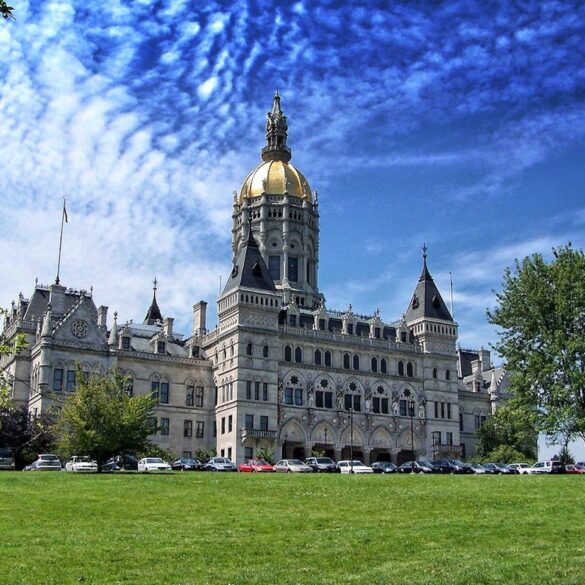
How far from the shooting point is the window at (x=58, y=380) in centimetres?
8338

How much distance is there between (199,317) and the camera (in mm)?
101688

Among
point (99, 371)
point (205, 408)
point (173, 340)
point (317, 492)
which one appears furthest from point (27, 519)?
point (173, 340)

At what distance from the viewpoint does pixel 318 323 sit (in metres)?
95.2

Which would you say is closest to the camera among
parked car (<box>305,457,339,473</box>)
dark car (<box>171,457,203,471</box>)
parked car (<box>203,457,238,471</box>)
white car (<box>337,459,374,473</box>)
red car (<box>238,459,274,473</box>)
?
white car (<box>337,459,374,473</box>)

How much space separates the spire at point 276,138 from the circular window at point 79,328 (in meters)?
40.4

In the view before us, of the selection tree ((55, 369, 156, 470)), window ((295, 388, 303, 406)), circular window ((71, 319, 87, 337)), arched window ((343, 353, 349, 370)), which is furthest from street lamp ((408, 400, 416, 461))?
tree ((55, 369, 156, 470))

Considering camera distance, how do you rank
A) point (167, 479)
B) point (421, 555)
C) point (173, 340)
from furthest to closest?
point (173, 340), point (167, 479), point (421, 555)

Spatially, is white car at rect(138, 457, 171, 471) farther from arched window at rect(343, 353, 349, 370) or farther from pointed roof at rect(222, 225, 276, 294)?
arched window at rect(343, 353, 349, 370)

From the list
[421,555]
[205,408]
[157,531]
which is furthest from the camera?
[205,408]

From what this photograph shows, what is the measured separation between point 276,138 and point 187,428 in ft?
141

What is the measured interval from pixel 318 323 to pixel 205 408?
47.7 feet

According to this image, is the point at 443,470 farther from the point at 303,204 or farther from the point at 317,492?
the point at 303,204

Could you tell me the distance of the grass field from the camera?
23.4 m

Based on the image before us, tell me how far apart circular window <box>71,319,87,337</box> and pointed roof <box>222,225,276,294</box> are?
15.0 meters
